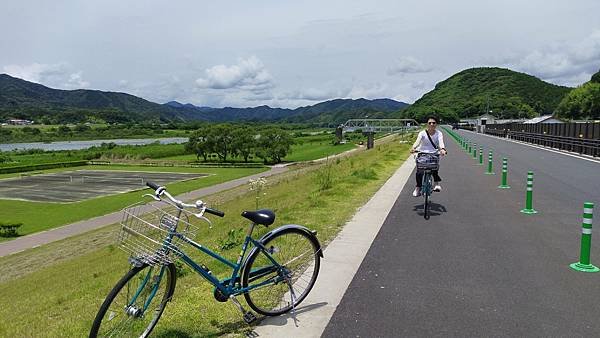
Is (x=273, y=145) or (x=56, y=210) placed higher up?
(x=273, y=145)

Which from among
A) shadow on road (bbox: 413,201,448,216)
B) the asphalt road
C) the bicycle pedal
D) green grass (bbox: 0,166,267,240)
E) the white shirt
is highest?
the white shirt

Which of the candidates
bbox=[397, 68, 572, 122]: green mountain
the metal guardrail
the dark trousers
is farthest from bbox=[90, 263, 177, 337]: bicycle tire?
bbox=[397, 68, 572, 122]: green mountain

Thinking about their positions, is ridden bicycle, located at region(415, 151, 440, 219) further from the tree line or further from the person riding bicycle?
the tree line

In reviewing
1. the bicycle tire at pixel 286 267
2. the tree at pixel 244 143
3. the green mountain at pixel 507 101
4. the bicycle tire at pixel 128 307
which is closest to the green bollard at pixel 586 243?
the bicycle tire at pixel 286 267

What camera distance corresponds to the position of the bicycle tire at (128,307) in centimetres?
370

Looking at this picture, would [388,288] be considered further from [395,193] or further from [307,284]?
[395,193]

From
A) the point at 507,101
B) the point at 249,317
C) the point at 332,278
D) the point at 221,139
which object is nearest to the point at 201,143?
the point at 221,139

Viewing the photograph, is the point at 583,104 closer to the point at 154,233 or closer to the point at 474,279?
the point at 474,279

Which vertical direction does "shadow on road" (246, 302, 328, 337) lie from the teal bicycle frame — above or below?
below

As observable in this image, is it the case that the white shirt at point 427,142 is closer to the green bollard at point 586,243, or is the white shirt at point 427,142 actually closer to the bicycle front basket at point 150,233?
the green bollard at point 586,243

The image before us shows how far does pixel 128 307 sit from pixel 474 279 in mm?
4024

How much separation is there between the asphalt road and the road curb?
123mm

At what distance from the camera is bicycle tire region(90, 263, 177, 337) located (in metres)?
3.70

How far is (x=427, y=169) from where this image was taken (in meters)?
9.97
